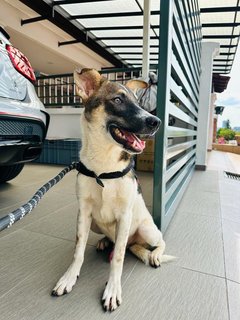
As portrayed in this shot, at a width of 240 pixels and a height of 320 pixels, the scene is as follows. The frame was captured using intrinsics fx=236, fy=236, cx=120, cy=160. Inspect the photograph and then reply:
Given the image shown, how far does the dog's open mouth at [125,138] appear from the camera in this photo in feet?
3.48

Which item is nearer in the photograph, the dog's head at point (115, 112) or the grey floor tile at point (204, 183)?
the dog's head at point (115, 112)

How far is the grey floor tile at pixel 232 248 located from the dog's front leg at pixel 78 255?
2.50 feet

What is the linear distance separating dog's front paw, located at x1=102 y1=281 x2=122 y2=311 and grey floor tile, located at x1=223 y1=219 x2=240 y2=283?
1.92ft

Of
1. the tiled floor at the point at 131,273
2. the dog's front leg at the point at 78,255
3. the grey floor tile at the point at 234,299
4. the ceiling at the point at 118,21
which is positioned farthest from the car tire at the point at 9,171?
the ceiling at the point at 118,21

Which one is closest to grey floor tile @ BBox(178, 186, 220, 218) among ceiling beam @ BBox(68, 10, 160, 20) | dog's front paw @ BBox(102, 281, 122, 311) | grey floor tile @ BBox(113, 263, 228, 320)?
grey floor tile @ BBox(113, 263, 228, 320)

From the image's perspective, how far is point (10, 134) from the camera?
5.27ft

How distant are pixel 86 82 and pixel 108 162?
410 millimetres

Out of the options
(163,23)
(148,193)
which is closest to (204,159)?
(148,193)

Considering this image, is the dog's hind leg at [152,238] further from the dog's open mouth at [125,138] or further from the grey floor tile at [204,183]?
the grey floor tile at [204,183]

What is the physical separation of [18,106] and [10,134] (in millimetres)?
204

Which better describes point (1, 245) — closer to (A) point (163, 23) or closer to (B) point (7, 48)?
(B) point (7, 48)

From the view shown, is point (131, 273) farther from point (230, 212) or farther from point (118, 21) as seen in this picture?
point (118, 21)

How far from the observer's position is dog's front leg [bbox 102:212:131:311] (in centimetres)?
99

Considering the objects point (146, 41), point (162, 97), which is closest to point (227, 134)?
point (146, 41)
